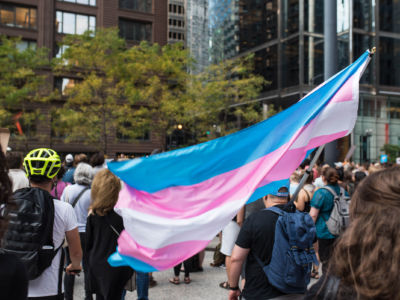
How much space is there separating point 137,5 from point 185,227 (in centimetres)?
4285

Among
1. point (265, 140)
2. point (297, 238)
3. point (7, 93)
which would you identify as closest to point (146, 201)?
point (265, 140)

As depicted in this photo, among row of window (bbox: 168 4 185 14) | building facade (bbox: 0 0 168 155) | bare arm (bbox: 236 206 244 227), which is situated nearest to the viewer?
bare arm (bbox: 236 206 244 227)

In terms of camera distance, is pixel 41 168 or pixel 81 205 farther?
pixel 81 205

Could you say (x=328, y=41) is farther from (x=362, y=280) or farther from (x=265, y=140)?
(x=362, y=280)

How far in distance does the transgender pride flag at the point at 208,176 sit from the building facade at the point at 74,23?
32159 millimetres

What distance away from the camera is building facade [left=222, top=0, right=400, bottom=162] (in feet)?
114

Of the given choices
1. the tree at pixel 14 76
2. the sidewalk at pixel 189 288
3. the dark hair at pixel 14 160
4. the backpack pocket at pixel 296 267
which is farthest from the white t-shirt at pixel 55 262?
the tree at pixel 14 76

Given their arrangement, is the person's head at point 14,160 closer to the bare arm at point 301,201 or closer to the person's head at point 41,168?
the person's head at point 41,168

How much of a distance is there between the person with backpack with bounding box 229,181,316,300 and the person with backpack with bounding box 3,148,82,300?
5.34 feet

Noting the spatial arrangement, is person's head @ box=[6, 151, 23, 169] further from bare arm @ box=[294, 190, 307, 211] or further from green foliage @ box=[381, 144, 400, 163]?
green foliage @ box=[381, 144, 400, 163]

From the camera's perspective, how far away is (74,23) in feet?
128

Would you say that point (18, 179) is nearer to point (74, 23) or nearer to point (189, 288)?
point (189, 288)

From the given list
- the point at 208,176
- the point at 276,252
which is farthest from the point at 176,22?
the point at 208,176

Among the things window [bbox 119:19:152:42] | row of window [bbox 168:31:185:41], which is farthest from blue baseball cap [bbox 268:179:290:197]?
row of window [bbox 168:31:185:41]
